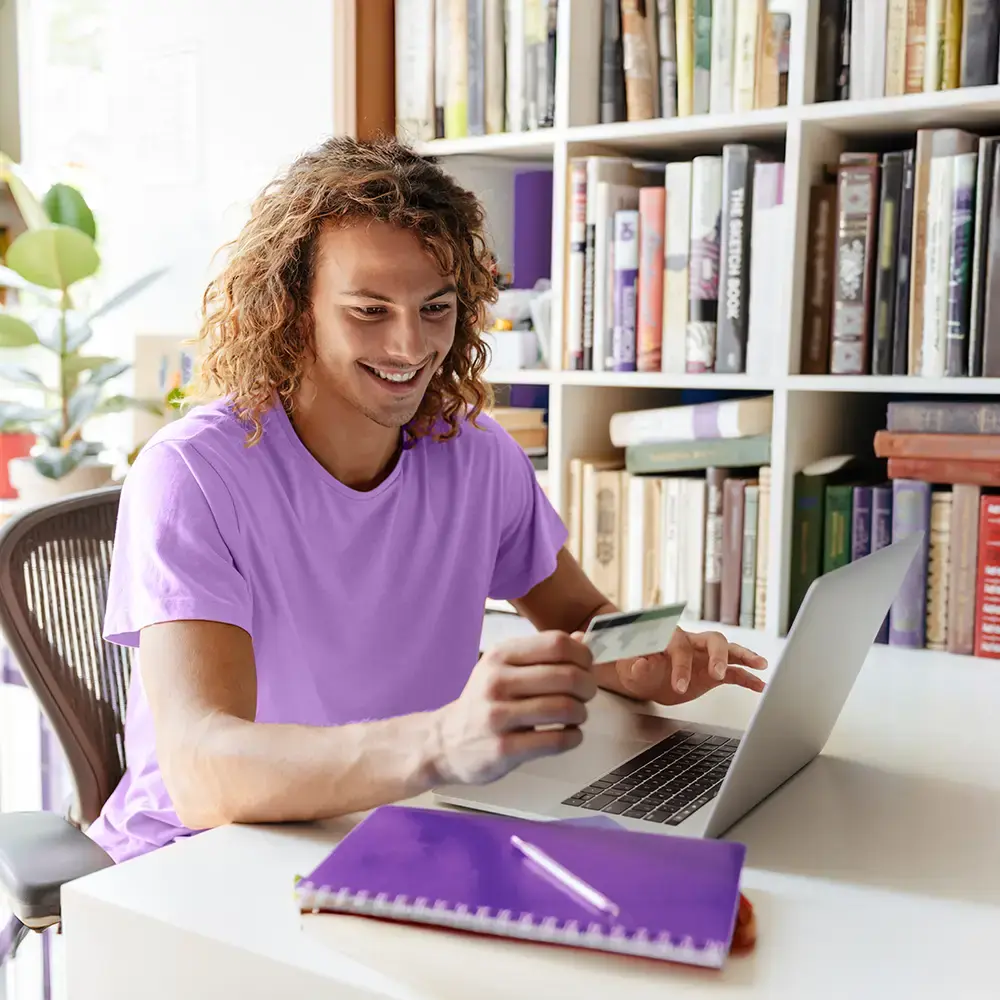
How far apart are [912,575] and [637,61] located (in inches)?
35.2

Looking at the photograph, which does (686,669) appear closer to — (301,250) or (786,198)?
(301,250)

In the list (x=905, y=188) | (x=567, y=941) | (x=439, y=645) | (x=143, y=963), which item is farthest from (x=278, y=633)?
(x=905, y=188)

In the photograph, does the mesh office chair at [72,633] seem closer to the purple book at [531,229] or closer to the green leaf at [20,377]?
the purple book at [531,229]

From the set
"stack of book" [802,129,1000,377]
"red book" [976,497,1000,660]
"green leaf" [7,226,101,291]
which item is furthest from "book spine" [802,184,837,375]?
"green leaf" [7,226,101,291]

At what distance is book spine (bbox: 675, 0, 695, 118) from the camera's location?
1.88 metres

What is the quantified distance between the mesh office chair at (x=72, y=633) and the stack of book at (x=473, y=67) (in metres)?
1.00

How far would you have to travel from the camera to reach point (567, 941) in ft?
2.37

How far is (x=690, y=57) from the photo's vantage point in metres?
1.89

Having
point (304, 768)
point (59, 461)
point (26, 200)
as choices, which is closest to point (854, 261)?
point (304, 768)

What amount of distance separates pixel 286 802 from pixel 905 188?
1.28 meters

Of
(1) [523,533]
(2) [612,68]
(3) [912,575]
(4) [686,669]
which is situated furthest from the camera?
(2) [612,68]

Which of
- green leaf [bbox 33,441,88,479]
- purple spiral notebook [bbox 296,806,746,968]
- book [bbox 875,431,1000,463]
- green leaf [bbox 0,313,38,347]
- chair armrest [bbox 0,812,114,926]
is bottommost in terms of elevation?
chair armrest [bbox 0,812,114,926]

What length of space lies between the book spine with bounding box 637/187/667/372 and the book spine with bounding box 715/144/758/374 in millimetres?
103

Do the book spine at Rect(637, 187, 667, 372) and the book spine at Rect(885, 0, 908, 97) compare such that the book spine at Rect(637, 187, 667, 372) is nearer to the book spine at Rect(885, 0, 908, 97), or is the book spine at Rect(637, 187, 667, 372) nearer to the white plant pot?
the book spine at Rect(885, 0, 908, 97)
